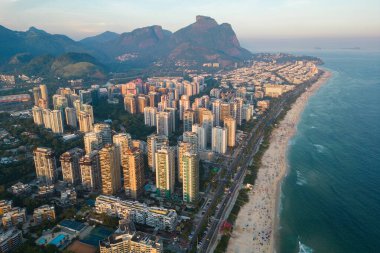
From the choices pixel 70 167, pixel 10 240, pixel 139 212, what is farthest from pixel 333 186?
pixel 10 240

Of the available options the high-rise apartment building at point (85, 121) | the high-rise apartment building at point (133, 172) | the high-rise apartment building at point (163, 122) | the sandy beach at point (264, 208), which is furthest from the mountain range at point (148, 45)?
the high-rise apartment building at point (133, 172)

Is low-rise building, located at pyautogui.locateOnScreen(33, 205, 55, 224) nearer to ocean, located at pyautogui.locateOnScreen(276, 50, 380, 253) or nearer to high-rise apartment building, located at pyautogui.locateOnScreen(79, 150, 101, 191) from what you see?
high-rise apartment building, located at pyautogui.locateOnScreen(79, 150, 101, 191)

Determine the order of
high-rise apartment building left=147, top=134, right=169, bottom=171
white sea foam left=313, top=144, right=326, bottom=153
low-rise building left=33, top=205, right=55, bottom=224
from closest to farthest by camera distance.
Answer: low-rise building left=33, top=205, right=55, bottom=224, high-rise apartment building left=147, top=134, right=169, bottom=171, white sea foam left=313, top=144, right=326, bottom=153

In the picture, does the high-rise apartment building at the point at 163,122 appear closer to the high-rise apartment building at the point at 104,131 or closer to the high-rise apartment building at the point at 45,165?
the high-rise apartment building at the point at 104,131

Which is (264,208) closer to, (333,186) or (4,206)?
(333,186)

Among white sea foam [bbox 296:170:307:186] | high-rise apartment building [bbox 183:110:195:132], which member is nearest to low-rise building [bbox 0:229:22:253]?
white sea foam [bbox 296:170:307:186]

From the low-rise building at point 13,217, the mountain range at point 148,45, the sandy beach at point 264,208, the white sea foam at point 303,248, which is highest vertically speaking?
the mountain range at point 148,45
